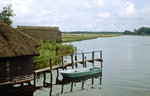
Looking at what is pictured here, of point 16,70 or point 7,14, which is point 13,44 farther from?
point 7,14

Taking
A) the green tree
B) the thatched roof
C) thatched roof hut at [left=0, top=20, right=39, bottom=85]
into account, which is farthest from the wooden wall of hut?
the green tree

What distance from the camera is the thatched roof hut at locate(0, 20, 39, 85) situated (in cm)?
1638

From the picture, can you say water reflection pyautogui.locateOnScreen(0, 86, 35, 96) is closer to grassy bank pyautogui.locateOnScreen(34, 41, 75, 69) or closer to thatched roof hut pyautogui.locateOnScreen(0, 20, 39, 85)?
thatched roof hut pyautogui.locateOnScreen(0, 20, 39, 85)

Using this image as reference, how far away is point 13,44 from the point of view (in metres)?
17.4

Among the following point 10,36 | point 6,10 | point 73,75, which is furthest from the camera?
point 6,10

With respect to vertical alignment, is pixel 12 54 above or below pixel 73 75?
above

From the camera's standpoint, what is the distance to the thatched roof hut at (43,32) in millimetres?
45656

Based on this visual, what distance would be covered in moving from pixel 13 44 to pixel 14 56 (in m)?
1.30

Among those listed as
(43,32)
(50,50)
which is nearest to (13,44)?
(50,50)

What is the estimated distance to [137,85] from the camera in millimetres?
21609

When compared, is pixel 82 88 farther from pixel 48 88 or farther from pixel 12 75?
pixel 12 75

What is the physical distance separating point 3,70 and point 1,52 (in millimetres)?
1486

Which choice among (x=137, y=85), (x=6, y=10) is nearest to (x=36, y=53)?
(x=137, y=85)

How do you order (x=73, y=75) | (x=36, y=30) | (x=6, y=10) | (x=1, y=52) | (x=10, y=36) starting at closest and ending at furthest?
(x=1, y=52) < (x=10, y=36) < (x=73, y=75) < (x=6, y=10) < (x=36, y=30)
